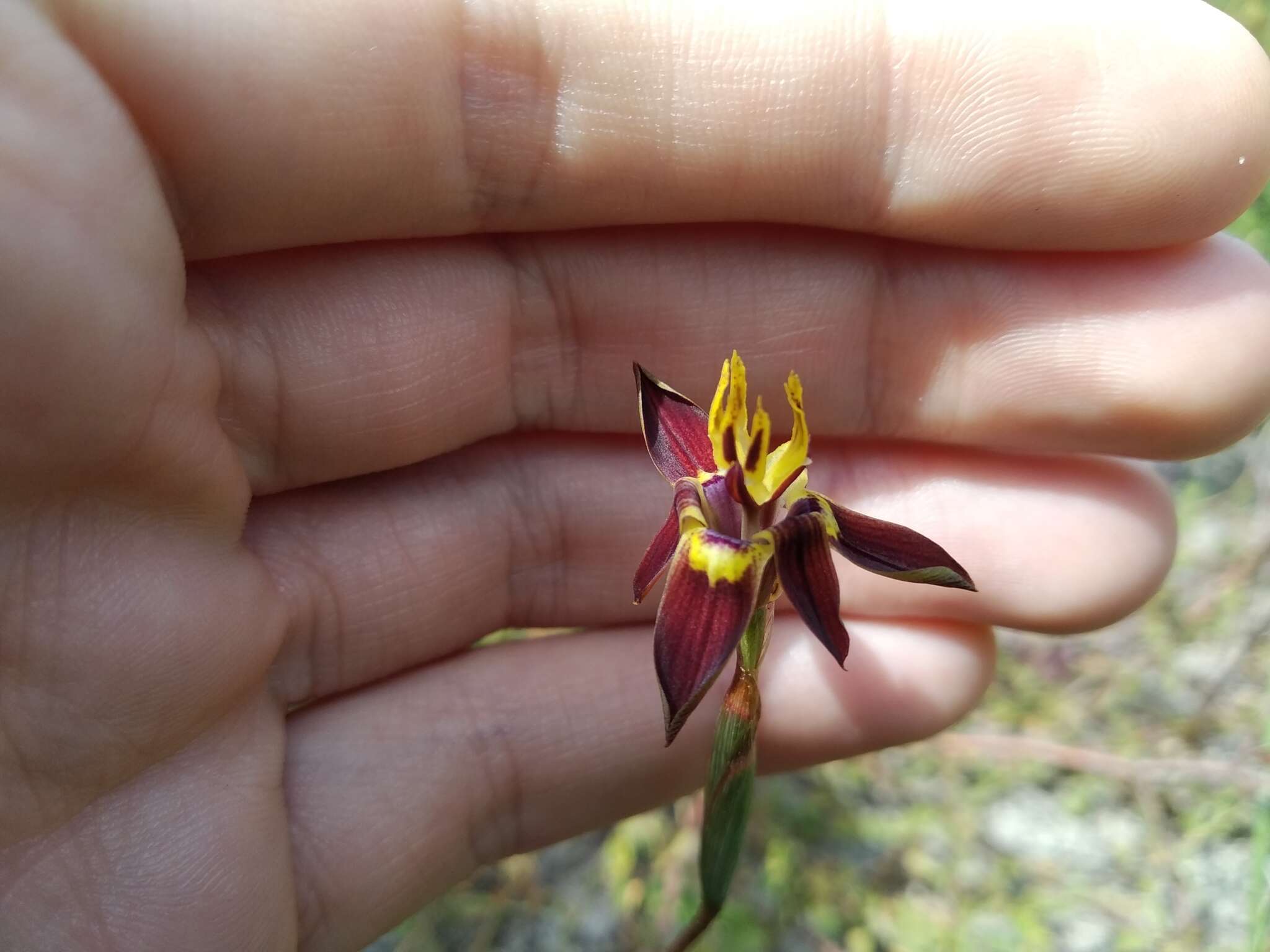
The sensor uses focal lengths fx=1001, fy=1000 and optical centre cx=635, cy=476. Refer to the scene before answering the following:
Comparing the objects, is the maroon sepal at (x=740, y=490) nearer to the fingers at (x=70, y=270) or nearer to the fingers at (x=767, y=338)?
the fingers at (x=767, y=338)

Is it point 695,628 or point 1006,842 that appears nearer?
point 695,628

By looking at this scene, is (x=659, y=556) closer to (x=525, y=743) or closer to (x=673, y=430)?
(x=673, y=430)

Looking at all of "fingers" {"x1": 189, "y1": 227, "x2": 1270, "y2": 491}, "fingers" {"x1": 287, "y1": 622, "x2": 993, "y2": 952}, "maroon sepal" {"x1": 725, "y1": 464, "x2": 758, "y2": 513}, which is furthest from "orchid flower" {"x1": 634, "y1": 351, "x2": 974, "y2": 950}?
"fingers" {"x1": 287, "y1": 622, "x2": 993, "y2": 952}

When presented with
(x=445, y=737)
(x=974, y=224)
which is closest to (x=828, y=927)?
(x=445, y=737)

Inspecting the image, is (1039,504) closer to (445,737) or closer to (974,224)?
(974,224)

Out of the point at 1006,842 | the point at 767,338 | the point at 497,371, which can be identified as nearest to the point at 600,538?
the point at 497,371
